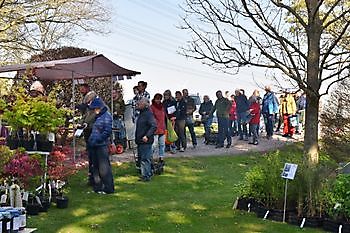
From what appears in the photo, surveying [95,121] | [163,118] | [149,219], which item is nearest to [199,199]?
[149,219]

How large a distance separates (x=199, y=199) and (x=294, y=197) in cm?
214

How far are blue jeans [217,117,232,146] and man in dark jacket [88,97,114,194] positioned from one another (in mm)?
6481

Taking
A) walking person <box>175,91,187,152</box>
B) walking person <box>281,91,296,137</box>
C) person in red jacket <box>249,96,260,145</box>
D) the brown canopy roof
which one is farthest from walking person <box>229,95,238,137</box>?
the brown canopy roof

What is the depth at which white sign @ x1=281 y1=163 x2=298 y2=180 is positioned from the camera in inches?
281

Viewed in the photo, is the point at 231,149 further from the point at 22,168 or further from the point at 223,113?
the point at 22,168

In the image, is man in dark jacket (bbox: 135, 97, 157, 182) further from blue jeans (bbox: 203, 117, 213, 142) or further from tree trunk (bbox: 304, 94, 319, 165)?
blue jeans (bbox: 203, 117, 213, 142)

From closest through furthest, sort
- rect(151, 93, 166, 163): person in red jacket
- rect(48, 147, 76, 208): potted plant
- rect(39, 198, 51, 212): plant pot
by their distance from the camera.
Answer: rect(39, 198, 51, 212): plant pot, rect(48, 147, 76, 208): potted plant, rect(151, 93, 166, 163): person in red jacket

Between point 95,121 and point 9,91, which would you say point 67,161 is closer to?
point 95,121

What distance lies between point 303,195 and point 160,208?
230 cm

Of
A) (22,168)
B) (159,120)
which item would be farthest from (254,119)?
(22,168)

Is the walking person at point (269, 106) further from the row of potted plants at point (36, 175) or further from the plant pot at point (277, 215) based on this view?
the plant pot at point (277, 215)

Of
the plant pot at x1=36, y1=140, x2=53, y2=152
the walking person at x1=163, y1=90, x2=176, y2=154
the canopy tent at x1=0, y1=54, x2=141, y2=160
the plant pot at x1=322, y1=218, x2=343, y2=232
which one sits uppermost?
the canopy tent at x1=0, y1=54, x2=141, y2=160

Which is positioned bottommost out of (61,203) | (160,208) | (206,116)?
(160,208)

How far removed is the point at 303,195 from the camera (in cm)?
733
